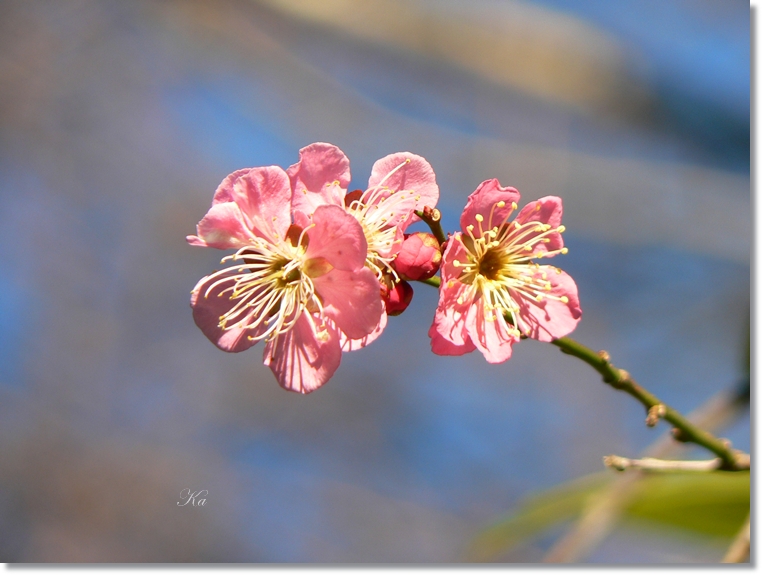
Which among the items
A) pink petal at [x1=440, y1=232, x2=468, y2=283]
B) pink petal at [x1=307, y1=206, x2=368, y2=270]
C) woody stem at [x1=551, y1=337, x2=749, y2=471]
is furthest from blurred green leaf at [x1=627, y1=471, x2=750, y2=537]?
pink petal at [x1=307, y1=206, x2=368, y2=270]

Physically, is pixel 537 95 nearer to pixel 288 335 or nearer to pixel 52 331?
pixel 288 335

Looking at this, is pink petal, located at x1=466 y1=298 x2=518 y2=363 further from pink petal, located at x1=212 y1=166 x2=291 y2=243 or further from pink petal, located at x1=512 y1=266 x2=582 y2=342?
pink petal, located at x1=212 y1=166 x2=291 y2=243

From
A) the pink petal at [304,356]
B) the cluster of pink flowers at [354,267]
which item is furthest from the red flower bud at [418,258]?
the pink petal at [304,356]

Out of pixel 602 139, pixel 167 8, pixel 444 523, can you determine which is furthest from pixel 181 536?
pixel 602 139

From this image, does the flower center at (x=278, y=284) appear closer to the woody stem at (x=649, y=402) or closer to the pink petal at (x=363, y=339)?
the pink petal at (x=363, y=339)

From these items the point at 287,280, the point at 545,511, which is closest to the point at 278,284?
the point at 287,280

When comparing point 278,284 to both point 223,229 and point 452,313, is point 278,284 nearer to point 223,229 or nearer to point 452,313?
point 223,229
